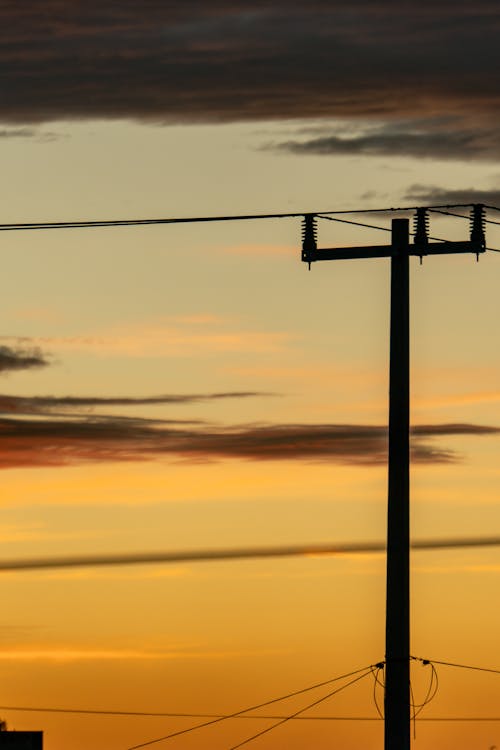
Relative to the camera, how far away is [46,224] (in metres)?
41.1

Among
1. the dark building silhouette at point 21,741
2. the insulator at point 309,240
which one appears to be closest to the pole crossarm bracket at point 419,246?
the insulator at point 309,240

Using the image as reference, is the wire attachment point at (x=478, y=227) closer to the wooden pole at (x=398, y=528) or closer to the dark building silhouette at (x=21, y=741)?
the wooden pole at (x=398, y=528)

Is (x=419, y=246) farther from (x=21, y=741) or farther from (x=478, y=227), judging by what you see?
(x=21, y=741)

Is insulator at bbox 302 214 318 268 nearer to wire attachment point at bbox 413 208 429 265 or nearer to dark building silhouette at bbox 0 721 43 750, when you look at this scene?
wire attachment point at bbox 413 208 429 265

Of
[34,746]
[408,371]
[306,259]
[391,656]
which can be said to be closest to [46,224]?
[306,259]

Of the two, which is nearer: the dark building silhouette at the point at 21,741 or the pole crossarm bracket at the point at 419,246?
the pole crossarm bracket at the point at 419,246

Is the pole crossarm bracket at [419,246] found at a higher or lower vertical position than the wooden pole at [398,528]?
higher

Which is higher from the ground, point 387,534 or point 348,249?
point 348,249

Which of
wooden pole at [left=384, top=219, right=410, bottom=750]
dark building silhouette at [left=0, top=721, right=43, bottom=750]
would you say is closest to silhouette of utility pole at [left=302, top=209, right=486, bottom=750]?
wooden pole at [left=384, top=219, right=410, bottom=750]

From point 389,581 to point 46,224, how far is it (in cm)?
1021

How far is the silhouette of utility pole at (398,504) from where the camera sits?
3919 cm

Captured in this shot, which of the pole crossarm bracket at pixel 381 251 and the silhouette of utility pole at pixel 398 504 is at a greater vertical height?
the pole crossarm bracket at pixel 381 251

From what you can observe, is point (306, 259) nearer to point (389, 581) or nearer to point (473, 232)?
point (473, 232)

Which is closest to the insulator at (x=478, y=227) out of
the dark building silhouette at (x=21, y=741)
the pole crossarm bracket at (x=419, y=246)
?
the pole crossarm bracket at (x=419, y=246)
